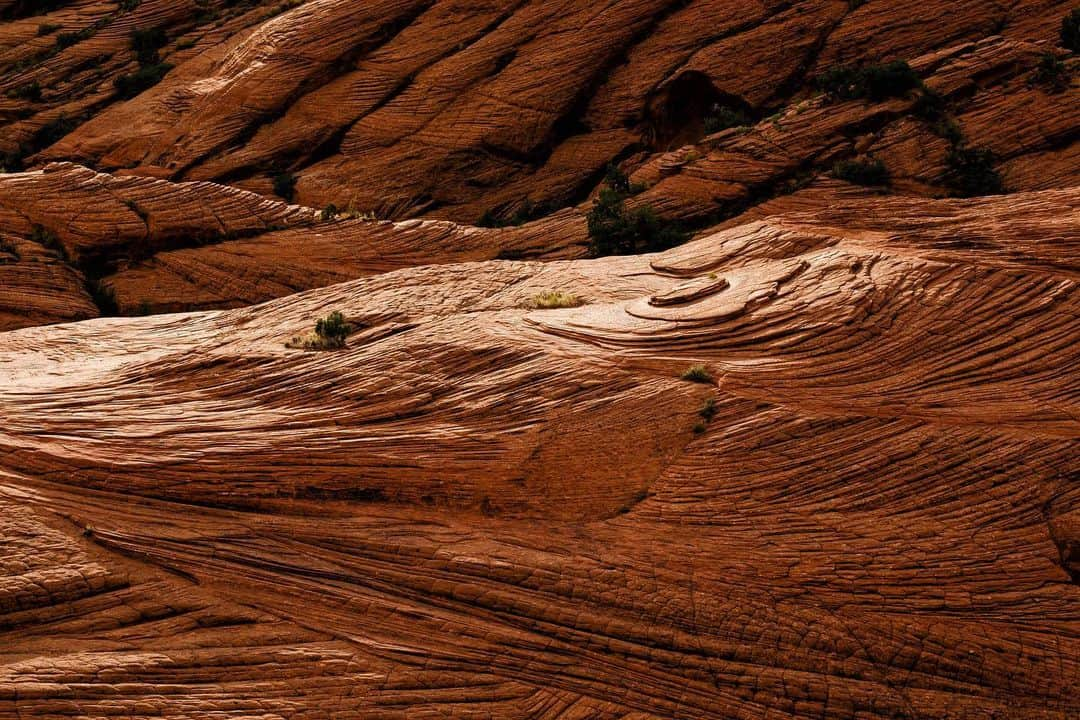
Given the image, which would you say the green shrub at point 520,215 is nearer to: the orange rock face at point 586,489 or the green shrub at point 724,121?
the green shrub at point 724,121

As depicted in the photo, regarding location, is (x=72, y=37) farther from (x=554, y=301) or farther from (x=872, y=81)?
(x=554, y=301)

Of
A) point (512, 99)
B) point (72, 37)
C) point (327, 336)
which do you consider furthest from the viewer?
point (72, 37)

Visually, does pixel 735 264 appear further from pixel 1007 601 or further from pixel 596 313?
pixel 1007 601

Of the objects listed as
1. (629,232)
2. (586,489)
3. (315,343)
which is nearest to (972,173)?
(629,232)

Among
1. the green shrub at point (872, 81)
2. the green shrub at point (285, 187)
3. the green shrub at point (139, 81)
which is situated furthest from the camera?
the green shrub at point (139, 81)

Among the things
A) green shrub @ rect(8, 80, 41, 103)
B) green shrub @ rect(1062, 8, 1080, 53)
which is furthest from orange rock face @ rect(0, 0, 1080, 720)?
green shrub @ rect(8, 80, 41, 103)

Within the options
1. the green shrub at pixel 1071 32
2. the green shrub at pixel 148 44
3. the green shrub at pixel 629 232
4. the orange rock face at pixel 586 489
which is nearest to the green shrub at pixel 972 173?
the green shrub at pixel 1071 32

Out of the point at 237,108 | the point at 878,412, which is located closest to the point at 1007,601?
the point at 878,412
